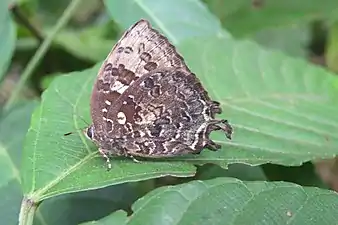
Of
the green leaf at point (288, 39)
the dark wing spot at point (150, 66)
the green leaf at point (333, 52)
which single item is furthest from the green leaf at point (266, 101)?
the green leaf at point (288, 39)

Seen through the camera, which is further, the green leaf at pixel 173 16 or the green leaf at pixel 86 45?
the green leaf at pixel 86 45

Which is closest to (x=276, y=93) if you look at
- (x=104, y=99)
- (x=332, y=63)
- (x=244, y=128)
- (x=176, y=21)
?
(x=244, y=128)

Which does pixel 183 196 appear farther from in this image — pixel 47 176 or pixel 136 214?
pixel 47 176

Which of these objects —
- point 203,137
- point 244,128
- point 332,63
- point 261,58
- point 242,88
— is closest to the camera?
point 203,137

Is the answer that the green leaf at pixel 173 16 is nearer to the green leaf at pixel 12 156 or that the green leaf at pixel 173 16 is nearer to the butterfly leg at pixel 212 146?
the green leaf at pixel 12 156

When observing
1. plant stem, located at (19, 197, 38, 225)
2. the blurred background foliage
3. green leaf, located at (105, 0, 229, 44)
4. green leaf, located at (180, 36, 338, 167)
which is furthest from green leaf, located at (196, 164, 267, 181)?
plant stem, located at (19, 197, 38, 225)

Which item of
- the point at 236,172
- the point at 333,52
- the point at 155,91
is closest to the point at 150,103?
the point at 155,91

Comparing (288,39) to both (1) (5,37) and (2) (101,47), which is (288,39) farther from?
(1) (5,37)
